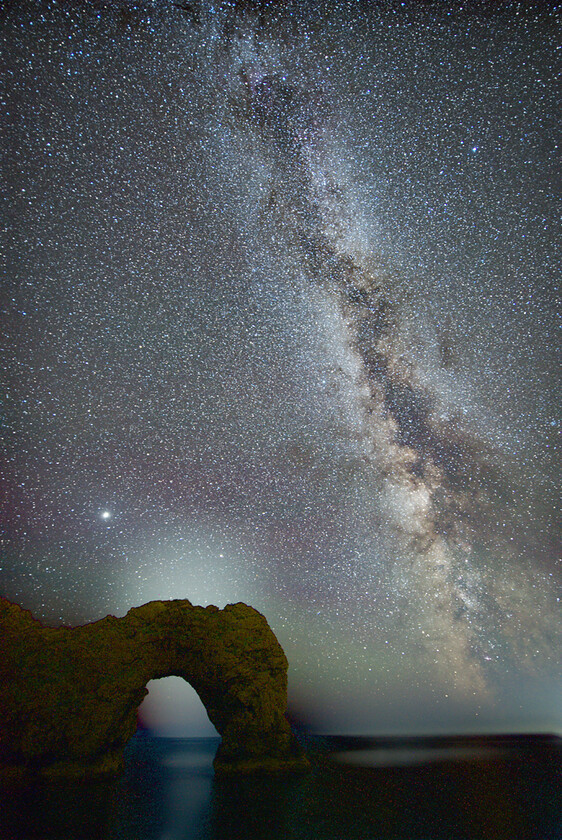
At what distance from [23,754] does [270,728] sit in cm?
1015

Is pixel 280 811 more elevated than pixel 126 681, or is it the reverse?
pixel 126 681

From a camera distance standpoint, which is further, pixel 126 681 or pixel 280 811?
pixel 126 681

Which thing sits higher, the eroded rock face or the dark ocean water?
the eroded rock face

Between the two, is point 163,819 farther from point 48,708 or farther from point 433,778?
point 433,778

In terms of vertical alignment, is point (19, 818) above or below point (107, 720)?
below

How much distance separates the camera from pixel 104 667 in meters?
17.8

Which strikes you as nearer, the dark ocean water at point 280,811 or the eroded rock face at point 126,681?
the dark ocean water at point 280,811

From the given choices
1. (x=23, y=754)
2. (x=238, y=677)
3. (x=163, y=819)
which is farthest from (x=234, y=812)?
(x=23, y=754)

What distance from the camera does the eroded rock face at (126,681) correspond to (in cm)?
1653

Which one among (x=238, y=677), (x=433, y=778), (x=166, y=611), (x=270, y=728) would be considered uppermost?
(x=166, y=611)

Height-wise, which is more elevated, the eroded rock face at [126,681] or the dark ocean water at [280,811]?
the eroded rock face at [126,681]

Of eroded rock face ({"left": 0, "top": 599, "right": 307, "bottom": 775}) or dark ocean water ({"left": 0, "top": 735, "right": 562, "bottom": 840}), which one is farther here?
eroded rock face ({"left": 0, "top": 599, "right": 307, "bottom": 775})

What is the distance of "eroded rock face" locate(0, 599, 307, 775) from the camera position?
54.2 ft

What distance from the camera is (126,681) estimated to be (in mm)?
17938
